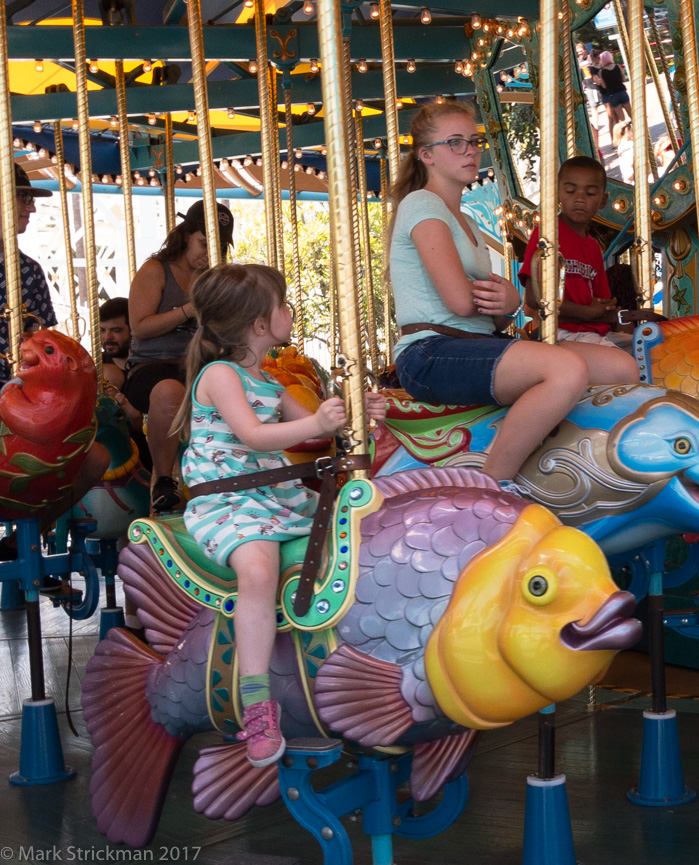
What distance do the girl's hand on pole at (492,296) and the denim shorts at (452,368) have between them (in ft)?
0.27

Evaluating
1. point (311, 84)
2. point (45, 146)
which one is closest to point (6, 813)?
point (311, 84)

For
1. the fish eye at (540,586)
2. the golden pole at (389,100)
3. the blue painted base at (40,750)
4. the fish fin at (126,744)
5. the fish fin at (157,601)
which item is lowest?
the blue painted base at (40,750)

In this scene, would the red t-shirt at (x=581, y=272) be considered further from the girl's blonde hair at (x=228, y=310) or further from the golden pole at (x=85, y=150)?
the golden pole at (x=85, y=150)

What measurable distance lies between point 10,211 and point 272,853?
2125mm

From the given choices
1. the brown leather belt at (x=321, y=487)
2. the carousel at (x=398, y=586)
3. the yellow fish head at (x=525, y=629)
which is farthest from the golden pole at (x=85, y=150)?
the yellow fish head at (x=525, y=629)

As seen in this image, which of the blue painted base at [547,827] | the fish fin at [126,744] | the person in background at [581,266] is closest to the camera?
the fish fin at [126,744]

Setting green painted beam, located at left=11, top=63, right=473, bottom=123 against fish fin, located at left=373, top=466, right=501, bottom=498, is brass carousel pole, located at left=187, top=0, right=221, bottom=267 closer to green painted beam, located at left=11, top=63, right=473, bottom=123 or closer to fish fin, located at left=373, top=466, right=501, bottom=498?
fish fin, located at left=373, top=466, right=501, bottom=498

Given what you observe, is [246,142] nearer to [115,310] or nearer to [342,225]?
[115,310]

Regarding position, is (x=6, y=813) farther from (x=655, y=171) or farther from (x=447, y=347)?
(x=655, y=171)

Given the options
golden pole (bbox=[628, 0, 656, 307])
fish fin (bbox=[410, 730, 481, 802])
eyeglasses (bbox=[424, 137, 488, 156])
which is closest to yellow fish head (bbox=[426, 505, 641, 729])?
fish fin (bbox=[410, 730, 481, 802])

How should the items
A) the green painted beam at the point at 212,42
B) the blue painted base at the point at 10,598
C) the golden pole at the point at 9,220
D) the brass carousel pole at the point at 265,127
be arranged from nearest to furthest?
the golden pole at the point at 9,220 → the brass carousel pole at the point at 265,127 → the green painted beam at the point at 212,42 → the blue painted base at the point at 10,598

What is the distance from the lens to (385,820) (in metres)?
2.02

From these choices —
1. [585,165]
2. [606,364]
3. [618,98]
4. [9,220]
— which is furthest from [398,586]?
[618,98]

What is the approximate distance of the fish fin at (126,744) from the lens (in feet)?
7.25
